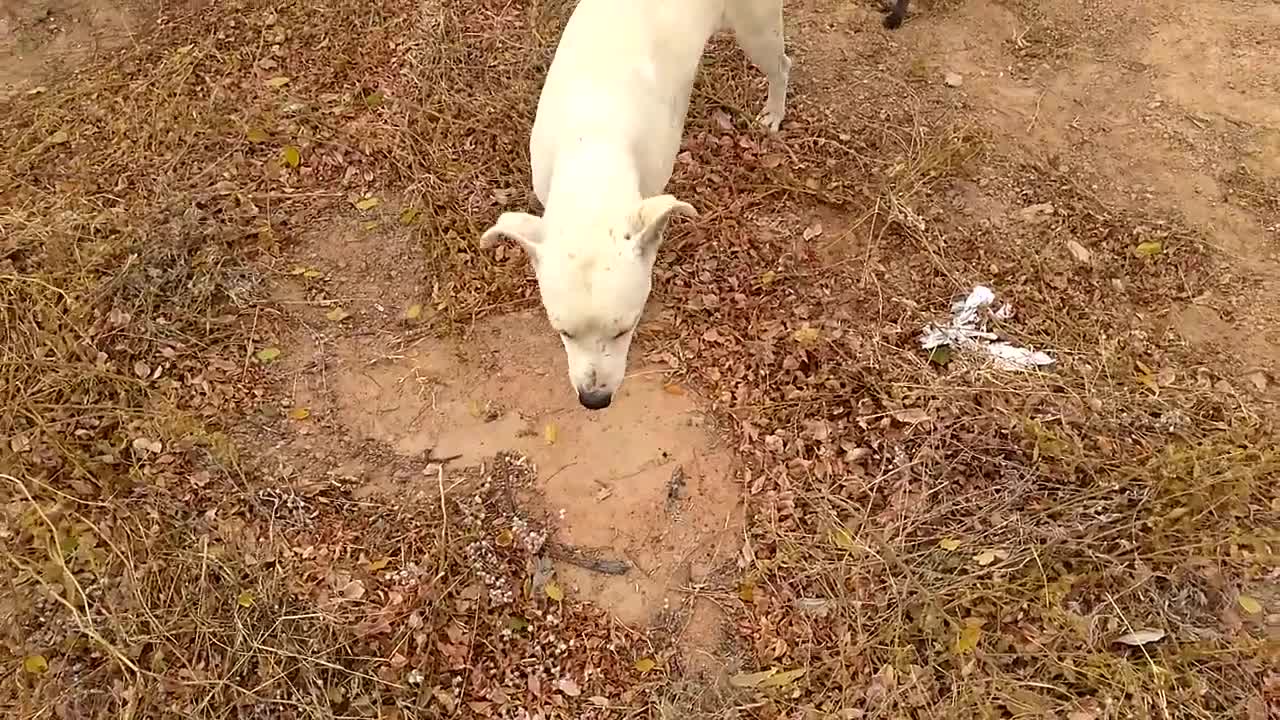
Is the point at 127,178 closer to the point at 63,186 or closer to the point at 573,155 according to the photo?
the point at 63,186

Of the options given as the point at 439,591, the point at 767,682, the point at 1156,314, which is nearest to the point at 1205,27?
the point at 1156,314

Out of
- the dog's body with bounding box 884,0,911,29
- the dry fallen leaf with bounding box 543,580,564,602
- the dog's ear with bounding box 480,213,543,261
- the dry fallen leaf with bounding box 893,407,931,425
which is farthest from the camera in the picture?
the dog's body with bounding box 884,0,911,29

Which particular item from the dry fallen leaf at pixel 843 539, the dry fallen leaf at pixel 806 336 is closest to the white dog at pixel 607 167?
the dry fallen leaf at pixel 806 336

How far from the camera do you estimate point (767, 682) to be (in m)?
3.55

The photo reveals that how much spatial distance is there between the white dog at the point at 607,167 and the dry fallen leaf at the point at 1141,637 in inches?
90.0

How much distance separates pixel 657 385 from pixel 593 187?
4.39 ft

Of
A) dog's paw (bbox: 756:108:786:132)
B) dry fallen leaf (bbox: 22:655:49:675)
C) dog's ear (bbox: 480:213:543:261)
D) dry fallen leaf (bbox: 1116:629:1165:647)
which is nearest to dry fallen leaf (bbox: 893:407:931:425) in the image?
dry fallen leaf (bbox: 1116:629:1165:647)

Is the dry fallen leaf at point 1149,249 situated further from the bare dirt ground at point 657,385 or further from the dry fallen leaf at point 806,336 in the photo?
the dry fallen leaf at point 806,336

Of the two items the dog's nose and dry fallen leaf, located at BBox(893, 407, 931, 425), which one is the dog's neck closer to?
the dog's nose

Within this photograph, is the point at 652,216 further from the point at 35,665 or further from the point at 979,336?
the point at 35,665

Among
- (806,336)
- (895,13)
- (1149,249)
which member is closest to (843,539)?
(806,336)

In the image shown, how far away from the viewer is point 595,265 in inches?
123

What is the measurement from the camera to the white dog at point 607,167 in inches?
125

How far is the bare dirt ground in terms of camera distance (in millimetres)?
3576
